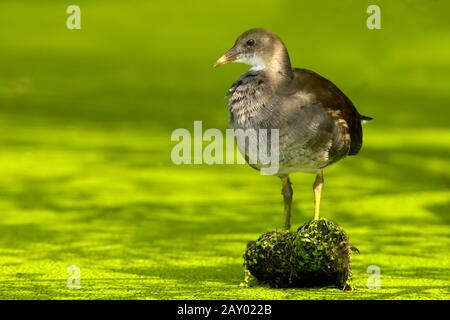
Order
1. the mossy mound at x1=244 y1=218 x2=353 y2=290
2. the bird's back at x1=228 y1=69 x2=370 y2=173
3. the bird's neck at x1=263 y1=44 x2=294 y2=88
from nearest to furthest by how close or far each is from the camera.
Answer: the mossy mound at x1=244 y1=218 x2=353 y2=290 → the bird's back at x1=228 y1=69 x2=370 y2=173 → the bird's neck at x1=263 y1=44 x2=294 y2=88

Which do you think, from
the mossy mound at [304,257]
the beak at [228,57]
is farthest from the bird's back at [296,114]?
the mossy mound at [304,257]

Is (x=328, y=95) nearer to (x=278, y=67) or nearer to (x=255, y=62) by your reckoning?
(x=278, y=67)

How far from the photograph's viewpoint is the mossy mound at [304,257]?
225 inches

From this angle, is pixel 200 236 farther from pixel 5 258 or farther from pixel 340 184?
pixel 340 184

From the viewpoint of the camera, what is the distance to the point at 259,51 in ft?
19.5

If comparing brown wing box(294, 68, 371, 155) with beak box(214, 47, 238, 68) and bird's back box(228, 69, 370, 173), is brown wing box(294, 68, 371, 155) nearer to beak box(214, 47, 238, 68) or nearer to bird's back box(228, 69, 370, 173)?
bird's back box(228, 69, 370, 173)

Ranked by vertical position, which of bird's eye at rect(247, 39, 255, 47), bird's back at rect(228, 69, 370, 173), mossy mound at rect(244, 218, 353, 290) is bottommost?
mossy mound at rect(244, 218, 353, 290)

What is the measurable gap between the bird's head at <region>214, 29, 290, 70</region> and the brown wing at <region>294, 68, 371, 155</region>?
0.41ft

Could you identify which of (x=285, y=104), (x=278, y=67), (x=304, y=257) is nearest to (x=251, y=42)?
(x=278, y=67)

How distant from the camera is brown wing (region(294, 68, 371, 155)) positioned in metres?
5.98

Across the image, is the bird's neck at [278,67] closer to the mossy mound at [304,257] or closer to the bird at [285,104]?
the bird at [285,104]

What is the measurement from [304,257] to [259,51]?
1.07 metres

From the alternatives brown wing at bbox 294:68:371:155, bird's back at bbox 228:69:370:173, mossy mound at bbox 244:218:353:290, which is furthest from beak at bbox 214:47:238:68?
mossy mound at bbox 244:218:353:290
